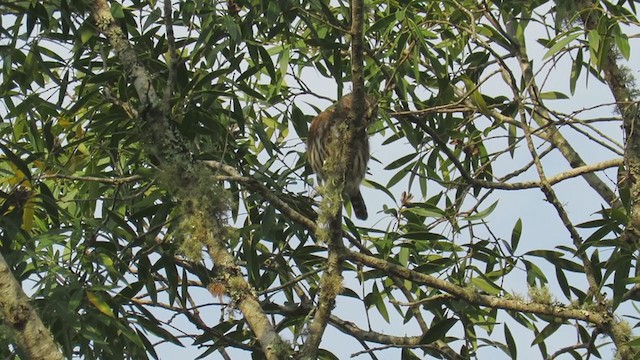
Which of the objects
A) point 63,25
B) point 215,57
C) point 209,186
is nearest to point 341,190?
point 209,186

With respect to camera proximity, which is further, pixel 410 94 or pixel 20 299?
pixel 410 94

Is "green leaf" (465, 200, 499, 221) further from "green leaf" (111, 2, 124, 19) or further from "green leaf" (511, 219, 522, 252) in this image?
"green leaf" (111, 2, 124, 19)

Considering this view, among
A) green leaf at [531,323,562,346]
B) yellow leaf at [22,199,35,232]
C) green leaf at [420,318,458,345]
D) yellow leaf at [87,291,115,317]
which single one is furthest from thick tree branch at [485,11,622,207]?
yellow leaf at [22,199,35,232]

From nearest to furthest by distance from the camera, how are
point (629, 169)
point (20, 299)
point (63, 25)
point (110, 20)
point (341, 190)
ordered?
1. point (20, 299)
2. point (341, 190)
3. point (110, 20)
4. point (629, 169)
5. point (63, 25)

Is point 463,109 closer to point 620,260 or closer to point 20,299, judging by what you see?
point 620,260

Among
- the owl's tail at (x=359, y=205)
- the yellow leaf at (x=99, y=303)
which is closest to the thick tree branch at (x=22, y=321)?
the yellow leaf at (x=99, y=303)

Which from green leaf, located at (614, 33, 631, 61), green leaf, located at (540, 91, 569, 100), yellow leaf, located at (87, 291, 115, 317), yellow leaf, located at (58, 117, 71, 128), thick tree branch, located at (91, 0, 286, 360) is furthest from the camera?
green leaf, located at (540, 91, 569, 100)

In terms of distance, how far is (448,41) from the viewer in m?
5.18

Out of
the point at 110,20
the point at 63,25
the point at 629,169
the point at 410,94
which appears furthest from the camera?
the point at 410,94

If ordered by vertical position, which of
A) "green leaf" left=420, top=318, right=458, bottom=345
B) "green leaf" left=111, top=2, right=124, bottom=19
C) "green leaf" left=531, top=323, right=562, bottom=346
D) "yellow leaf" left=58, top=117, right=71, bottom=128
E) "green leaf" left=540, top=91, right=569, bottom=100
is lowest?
"green leaf" left=420, top=318, right=458, bottom=345

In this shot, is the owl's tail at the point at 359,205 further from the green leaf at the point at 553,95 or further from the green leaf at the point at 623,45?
the green leaf at the point at 623,45

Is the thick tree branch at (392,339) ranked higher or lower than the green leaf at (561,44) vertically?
lower

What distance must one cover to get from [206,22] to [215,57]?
29 cm

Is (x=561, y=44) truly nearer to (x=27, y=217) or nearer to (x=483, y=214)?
(x=483, y=214)
